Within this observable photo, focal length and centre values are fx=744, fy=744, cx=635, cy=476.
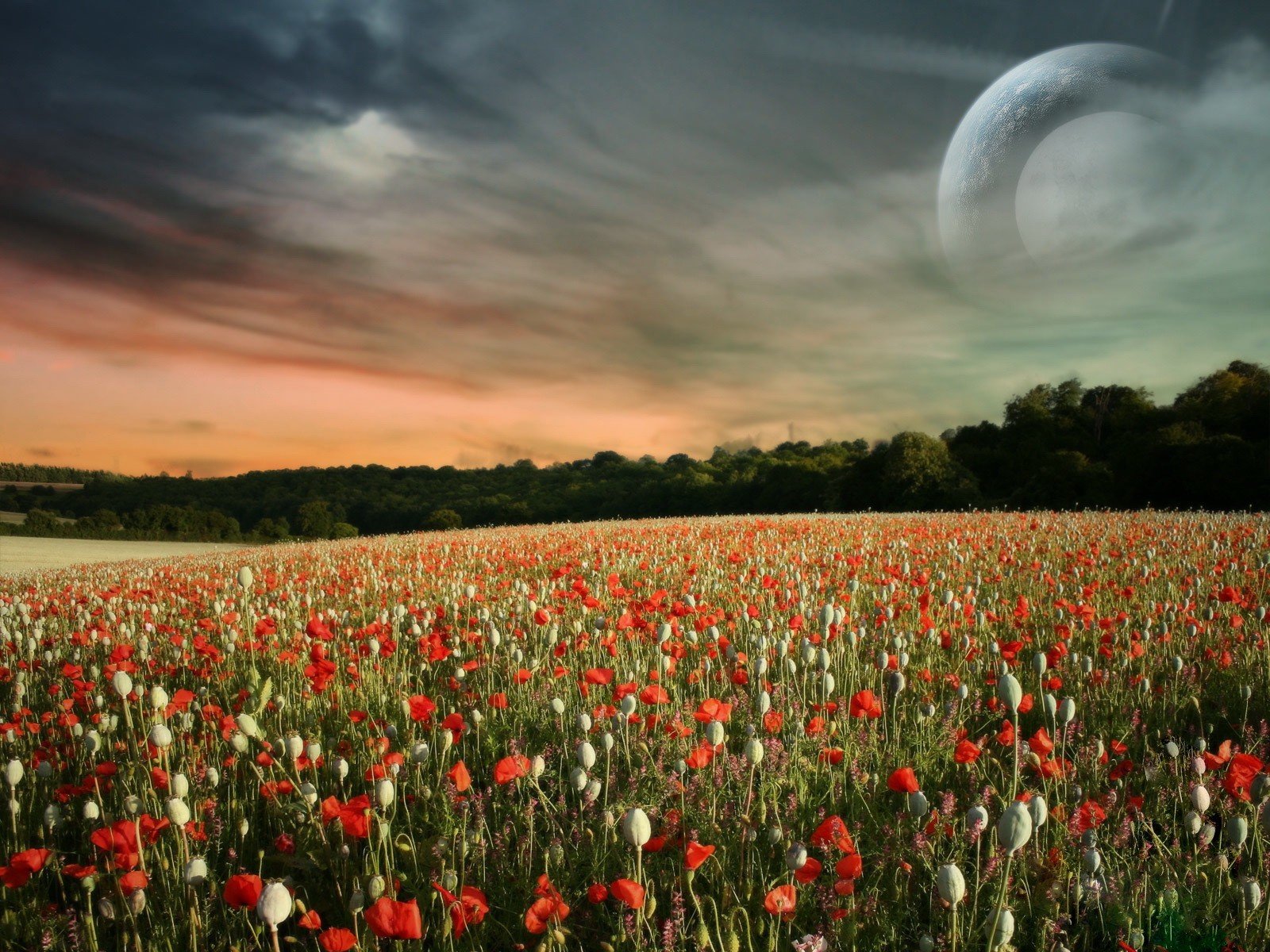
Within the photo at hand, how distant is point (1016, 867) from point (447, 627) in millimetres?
4189

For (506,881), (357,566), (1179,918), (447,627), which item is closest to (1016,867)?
(1179,918)

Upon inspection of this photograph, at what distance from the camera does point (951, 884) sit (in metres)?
1.80

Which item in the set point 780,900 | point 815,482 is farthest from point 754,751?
point 815,482

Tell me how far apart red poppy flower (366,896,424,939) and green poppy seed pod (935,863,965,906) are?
1239 mm

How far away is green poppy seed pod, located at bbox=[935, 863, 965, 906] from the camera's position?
1.78m

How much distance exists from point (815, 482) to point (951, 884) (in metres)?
56.0

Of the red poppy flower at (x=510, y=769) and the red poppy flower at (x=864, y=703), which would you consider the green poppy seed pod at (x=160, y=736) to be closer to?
the red poppy flower at (x=510, y=769)

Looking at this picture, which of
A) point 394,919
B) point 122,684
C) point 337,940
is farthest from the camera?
point 122,684

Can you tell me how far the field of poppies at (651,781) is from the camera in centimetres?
236

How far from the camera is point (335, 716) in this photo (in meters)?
4.59

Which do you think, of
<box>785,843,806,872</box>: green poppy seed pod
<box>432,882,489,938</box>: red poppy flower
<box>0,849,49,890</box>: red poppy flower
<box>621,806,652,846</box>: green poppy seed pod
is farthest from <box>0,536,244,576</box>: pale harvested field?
<box>785,843,806,872</box>: green poppy seed pod

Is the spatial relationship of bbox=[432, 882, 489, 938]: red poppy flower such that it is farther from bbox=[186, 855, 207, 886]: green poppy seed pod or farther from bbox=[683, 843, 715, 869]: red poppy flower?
bbox=[186, 855, 207, 886]: green poppy seed pod

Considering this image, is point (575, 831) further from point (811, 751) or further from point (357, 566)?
point (357, 566)

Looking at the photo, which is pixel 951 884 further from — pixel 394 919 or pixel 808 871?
pixel 394 919
